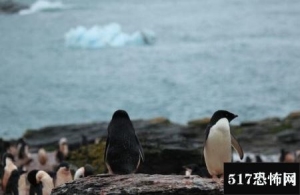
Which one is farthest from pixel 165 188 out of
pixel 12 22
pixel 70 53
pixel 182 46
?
pixel 12 22

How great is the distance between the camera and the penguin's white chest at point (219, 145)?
780cm

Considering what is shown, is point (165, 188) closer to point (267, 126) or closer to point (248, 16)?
point (267, 126)

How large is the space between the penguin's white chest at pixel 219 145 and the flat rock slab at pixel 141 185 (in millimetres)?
1783

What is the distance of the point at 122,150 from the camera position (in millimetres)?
7551

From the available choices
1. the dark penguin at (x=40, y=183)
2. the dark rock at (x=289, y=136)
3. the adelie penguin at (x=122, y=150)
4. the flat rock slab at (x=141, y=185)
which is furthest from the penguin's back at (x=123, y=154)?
the dark rock at (x=289, y=136)

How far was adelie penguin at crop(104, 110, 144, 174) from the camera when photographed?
752 cm

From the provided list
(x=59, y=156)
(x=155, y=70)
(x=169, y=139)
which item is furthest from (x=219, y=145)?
(x=155, y=70)

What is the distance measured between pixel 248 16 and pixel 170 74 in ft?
113

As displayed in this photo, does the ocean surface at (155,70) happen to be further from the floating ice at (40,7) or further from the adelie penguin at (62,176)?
the adelie penguin at (62,176)

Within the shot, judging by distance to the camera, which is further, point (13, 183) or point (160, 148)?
point (160, 148)

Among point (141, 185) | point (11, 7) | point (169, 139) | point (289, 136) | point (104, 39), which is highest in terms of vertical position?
point (11, 7)

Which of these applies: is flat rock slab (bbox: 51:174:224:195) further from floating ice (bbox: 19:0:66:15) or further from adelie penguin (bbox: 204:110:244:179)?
floating ice (bbox: 19:0:66:15)

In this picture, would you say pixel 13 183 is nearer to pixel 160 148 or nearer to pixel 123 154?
pixel 160 148

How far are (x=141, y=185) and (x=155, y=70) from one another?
35820 mm
